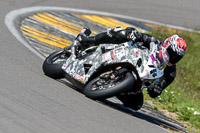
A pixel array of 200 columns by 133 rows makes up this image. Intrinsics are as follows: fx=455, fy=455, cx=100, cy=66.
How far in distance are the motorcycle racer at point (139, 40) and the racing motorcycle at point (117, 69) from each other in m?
0.10

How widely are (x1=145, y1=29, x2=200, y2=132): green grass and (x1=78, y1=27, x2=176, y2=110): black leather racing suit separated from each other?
114 cm

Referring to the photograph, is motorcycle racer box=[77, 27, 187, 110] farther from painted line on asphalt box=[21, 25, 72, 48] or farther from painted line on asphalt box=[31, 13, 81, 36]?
painted line on asphalt box=[31, 13, 81, 36]

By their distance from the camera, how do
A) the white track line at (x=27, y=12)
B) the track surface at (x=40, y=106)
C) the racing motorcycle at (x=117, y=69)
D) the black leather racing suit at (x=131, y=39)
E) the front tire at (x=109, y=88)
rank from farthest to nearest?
the white track line at (x=27, y=12) < the black leather racing suit at (x=131, y=39) < the racing motorcycle at (x=117, y=69) < the front tire at (x=109, y=88) < the track surface at (x=40, y=106)

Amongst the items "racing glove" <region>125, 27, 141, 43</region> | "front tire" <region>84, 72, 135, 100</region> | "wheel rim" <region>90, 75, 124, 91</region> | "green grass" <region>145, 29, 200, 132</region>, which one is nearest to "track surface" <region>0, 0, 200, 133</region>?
"front tire" <region>84, 72, 135, 100</region>

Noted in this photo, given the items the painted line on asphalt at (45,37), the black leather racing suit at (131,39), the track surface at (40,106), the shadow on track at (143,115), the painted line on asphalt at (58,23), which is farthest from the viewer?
the painted line on asphalt at (58,23)

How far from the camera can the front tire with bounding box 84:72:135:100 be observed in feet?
21.2

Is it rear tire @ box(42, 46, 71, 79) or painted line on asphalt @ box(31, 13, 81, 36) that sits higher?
rear tire @ box(42, 46, 71, 79)

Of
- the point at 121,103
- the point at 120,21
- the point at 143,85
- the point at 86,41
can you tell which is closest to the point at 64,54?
the point at 86,41

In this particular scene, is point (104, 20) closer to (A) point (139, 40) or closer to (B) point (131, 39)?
(A) point (139, 40)

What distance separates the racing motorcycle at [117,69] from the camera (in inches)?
262

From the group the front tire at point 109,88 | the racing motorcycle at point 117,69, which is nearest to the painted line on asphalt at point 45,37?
the racing motorcycle at point 117,69

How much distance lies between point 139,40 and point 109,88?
1007mm

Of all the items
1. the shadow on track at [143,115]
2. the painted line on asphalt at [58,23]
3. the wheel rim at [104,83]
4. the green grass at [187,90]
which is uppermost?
the wheel rim at [104,83]

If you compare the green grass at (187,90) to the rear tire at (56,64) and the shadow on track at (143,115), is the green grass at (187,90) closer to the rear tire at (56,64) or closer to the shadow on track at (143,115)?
the shadow on track at (143,115)
